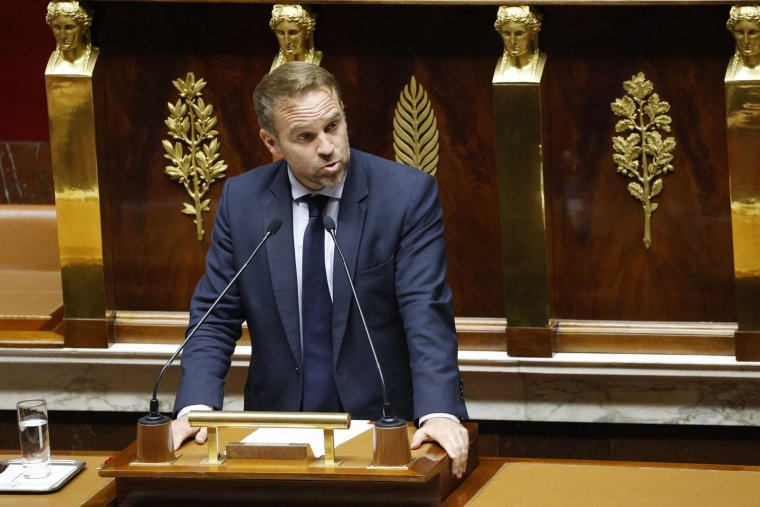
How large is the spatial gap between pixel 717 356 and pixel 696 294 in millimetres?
180

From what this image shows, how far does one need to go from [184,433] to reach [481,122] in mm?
1505

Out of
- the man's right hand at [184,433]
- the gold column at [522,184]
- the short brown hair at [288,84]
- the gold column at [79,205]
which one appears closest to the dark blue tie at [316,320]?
the short brown hair at [288,84]

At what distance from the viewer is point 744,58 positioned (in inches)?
114

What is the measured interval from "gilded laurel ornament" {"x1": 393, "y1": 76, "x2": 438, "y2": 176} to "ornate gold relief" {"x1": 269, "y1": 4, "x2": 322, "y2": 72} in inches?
10.9

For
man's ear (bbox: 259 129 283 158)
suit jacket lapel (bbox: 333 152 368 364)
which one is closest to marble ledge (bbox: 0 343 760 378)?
suit jacket lapel (bbox: 333 152 368 364)

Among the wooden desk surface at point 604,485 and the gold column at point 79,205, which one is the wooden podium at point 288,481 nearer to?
the wooden desk surface at point 604,485

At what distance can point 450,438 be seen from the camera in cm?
196

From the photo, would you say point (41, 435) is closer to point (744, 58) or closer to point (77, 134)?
point (77, 134)

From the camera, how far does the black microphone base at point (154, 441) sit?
1896 mm

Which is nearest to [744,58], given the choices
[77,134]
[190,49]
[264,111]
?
[264,111]

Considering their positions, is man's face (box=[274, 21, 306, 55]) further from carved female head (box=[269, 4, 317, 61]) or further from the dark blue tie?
the dark blue tie

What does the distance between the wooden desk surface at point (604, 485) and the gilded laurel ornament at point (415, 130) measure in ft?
4.22

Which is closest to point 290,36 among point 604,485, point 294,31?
point 294,31

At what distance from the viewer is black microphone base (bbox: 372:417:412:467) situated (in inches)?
71.3
